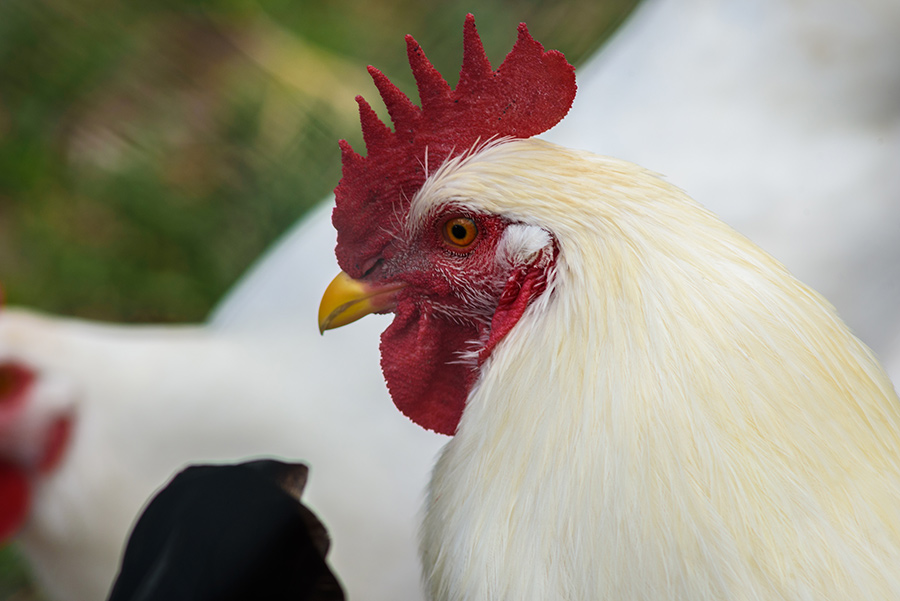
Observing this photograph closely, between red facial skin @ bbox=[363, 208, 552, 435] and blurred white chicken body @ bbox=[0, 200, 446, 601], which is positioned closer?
red facial skin @ bbox=[363, 208, 552, 435]

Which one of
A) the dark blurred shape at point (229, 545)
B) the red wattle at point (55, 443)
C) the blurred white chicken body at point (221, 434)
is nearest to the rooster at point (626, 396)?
the dark blurred shape at point (229, 545)

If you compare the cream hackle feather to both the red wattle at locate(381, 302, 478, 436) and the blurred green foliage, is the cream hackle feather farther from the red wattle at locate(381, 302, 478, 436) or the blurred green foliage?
the blurred green foliage

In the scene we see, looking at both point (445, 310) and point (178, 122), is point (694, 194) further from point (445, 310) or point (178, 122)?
point (178, 122)

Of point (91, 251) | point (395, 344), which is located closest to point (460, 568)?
point (395, 344)

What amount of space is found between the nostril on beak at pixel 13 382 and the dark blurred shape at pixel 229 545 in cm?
43

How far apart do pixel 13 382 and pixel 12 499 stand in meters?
0.23

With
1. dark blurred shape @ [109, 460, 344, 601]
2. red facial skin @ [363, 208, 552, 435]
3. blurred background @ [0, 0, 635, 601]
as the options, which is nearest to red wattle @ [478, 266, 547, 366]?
red facial skin @ [363, 208, 552, 435]

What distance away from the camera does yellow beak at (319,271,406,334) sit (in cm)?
107

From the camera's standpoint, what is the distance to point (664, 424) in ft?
2.70

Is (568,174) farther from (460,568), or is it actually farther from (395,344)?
(460,568)

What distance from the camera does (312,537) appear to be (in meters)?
1.24

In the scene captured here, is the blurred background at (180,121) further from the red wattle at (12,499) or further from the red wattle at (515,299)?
the red wattle at (515,299)

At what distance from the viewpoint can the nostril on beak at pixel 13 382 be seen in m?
1.49

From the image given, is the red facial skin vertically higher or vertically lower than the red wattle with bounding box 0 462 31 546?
higher
